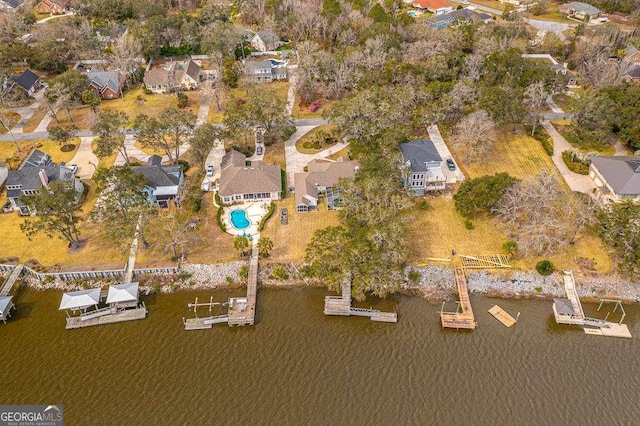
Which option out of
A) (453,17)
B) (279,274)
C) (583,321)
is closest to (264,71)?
(453,17)

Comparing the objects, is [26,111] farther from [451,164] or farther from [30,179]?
[451,164]

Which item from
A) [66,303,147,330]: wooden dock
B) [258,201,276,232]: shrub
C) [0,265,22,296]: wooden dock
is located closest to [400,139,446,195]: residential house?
[258,201,276,232]: shrub

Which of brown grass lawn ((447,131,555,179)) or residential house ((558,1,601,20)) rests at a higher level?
brown grass lawn ((447,131,555,179))

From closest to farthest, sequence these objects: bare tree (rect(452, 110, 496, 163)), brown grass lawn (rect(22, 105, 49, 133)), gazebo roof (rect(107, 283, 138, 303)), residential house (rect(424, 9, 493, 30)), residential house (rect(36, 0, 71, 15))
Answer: gazebo roof (rect(107, 283, 138, 303)) < bare tree (rect(452, 110, 496, 163)) < brown grass lawn (rect(22, 105, 49, 133)) < residential house (rect(424, 9, 493, 30)) < residential house (rect(36, 0, 71, 15))

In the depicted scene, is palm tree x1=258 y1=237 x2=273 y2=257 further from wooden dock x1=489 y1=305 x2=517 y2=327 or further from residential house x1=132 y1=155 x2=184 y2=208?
wooden dock x1=489 y1=305 x2=517 y2=327

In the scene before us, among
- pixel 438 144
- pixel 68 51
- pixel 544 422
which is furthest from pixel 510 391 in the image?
pixel 68 51

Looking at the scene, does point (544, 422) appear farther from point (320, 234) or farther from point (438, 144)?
point (438, 144)

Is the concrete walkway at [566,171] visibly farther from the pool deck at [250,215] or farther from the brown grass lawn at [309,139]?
the pool deck at [250,215]
